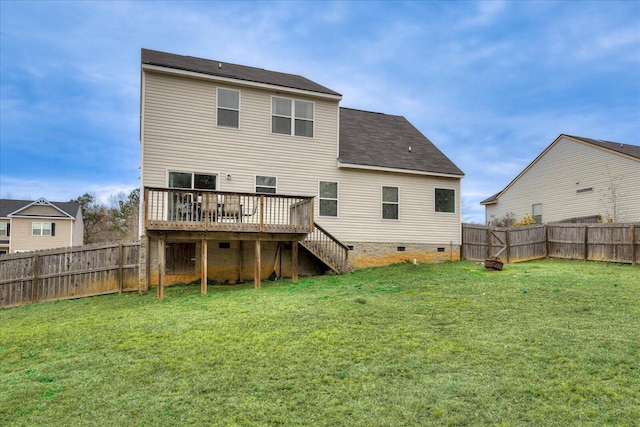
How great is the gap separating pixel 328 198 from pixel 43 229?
29202 mm

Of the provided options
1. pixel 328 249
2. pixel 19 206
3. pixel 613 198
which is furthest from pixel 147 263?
pixel 19 206

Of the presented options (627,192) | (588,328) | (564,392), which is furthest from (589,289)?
(627,192)

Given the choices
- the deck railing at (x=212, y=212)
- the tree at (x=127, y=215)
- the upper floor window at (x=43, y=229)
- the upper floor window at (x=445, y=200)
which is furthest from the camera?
the tree at (x=127, y=215)

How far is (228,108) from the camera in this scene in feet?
45.3

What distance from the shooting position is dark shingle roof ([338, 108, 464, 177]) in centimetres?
1591

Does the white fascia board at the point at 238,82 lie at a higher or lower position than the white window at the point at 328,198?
higher

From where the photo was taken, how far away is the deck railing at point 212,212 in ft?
35.8

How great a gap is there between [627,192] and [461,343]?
59.8ft

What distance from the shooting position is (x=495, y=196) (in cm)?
2891

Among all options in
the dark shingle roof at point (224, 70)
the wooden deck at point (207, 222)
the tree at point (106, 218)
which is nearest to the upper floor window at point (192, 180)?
the wooden deck at point (207, 222)

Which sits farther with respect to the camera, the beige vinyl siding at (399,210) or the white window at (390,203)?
the white window at (390,203)

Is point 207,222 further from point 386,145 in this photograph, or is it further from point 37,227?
point 37,227

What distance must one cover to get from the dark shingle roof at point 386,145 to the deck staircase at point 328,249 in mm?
2971

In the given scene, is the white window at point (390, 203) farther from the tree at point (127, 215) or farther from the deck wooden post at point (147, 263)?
the tree at point (127, 215)
